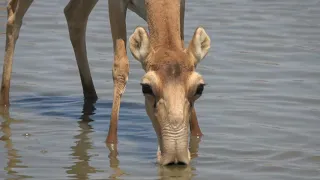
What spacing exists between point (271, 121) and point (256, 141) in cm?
118

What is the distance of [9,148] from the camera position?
14.2 metres

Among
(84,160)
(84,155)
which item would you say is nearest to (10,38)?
(84,155)

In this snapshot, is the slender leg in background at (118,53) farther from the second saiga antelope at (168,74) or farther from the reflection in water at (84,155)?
the reflection in water at (84,155)

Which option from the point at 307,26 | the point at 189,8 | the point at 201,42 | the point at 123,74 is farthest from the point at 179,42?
the point at 189,8

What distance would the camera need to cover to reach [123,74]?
48.3 ft

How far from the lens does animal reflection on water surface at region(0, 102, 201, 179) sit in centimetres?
1291

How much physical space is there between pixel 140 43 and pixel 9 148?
2569mm

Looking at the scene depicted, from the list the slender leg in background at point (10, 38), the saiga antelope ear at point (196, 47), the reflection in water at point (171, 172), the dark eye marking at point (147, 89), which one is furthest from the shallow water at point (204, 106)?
the saiga antelope ear at point (196, 47)

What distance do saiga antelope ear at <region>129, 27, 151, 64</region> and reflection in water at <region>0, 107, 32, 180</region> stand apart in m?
1.98

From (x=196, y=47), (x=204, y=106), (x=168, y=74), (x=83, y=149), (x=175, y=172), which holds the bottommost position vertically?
(x=204, y=106)

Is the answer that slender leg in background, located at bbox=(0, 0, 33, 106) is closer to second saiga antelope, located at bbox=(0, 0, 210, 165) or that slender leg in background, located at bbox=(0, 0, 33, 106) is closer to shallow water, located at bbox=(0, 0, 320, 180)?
shallow water, located at bbox=(0, 0, 320, 180)

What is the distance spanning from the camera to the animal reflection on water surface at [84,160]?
12906 mm

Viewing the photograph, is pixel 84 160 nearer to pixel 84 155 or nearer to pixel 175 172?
pixel 84 155

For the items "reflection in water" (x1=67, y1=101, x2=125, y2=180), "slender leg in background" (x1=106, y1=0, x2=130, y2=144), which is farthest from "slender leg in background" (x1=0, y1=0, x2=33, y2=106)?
"slender leg in background" (x1=106, y1=0, x2=130, y2=144)
